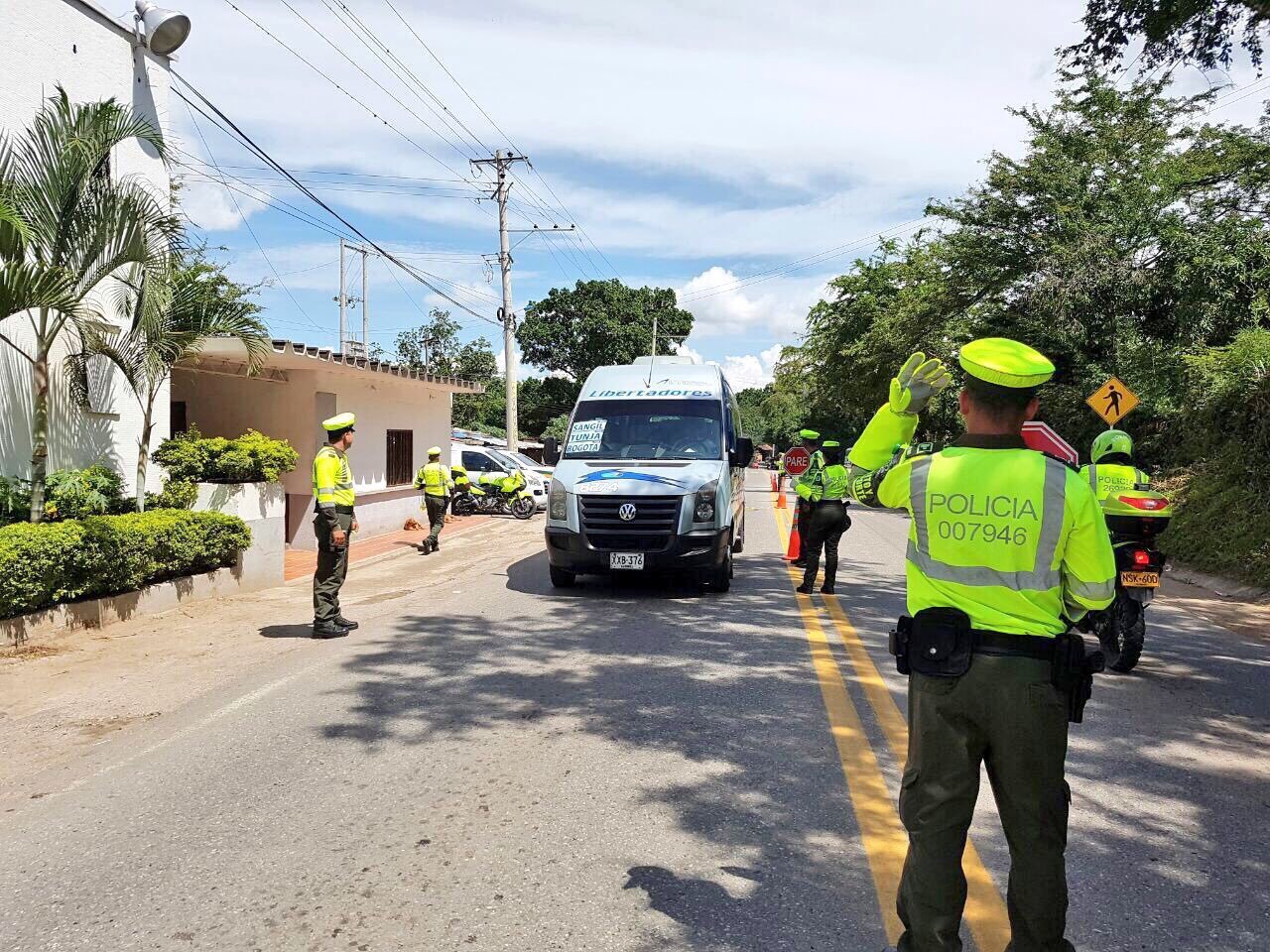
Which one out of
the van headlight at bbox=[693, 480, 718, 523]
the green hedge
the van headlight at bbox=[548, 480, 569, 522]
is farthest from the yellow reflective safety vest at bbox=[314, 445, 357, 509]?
the van headlight at bbox=[693, 480, 718, 523]

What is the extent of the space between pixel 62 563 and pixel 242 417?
8.32 metres

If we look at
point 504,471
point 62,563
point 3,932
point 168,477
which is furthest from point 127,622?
point 504,471

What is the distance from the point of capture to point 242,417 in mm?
15516

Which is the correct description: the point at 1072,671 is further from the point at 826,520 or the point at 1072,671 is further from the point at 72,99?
the point at 72,99

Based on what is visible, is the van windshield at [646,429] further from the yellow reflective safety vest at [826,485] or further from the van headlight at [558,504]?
the yellow reflective safety vest at [826,485]

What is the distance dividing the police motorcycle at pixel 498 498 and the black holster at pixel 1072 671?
18.7 m

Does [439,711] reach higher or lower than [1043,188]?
lower

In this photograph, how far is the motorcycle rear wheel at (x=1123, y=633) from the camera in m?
6.69

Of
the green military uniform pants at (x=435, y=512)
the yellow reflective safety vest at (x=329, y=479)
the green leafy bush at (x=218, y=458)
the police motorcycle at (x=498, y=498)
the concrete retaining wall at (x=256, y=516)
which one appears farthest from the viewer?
the police motorcycle at (x=498, y=498)

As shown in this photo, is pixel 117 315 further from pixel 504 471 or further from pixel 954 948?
pixel 504 471

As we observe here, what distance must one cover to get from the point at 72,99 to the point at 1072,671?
Result: 1053 centimetres

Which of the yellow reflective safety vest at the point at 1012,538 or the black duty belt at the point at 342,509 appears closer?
the yellow reflective safety vest at the point at 1012,538

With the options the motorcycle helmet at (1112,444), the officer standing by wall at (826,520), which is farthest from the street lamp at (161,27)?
the motorcycle helmet at (1112,444)

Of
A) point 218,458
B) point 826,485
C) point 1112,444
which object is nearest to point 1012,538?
point 1112,444
